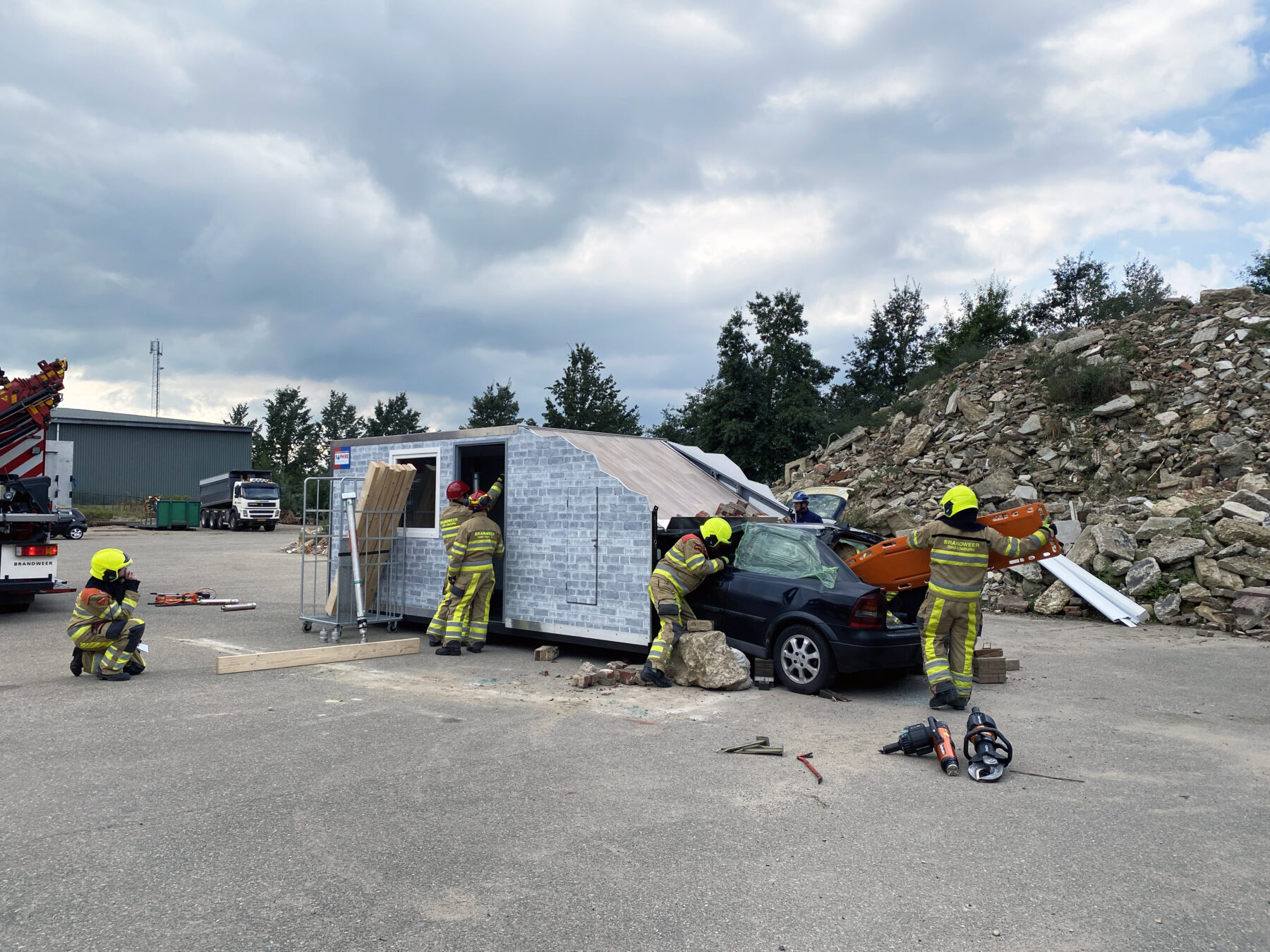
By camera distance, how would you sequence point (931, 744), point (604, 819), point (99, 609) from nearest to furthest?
point (604, 819)
point (931, 744)
point (99, 609)

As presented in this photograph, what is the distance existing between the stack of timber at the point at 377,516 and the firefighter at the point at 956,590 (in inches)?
264

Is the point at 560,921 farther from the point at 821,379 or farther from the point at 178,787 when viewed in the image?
the point at 821,379

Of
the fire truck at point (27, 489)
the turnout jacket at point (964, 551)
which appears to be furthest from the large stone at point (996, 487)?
the fire truck at point (27, 489)

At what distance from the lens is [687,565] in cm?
813

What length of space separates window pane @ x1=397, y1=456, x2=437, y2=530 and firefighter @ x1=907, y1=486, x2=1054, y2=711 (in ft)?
21.2

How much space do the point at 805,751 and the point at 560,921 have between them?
2.90 meters

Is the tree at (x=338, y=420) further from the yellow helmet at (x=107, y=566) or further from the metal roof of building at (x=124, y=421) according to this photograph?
the yellow helmet at (x=107, y=566)

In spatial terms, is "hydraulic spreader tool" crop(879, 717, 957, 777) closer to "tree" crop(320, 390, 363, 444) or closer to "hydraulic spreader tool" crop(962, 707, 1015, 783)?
"hydraulic spreader tool" crop(962, 707, 1015, 783)

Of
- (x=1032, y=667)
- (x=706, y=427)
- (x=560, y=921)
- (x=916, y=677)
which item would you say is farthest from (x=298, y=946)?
(x=706, y=427)

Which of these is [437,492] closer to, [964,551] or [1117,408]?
[964,551]

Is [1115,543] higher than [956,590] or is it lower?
higher

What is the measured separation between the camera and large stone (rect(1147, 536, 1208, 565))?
Result: 13.1m

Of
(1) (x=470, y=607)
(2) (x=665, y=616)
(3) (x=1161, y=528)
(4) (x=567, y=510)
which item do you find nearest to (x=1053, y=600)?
(3) (x=1161, y=528)

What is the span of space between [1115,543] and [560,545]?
965 centimetres
